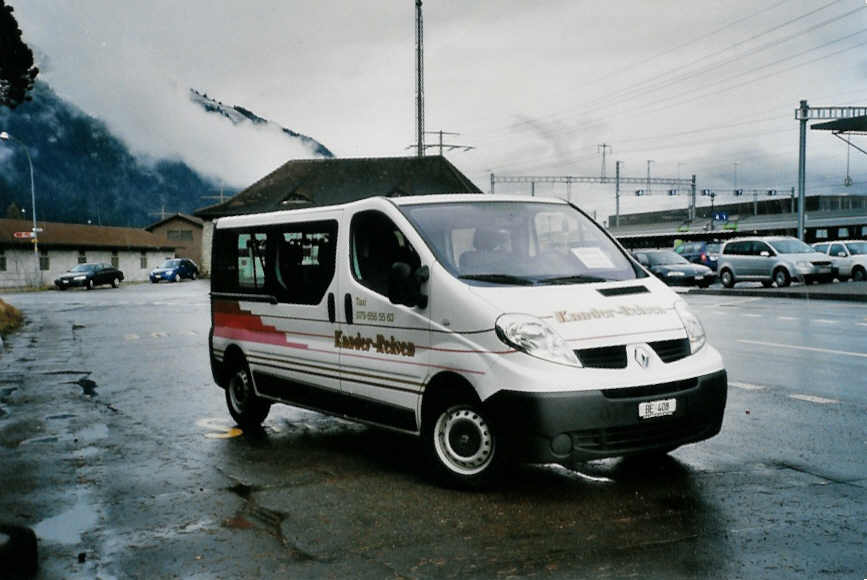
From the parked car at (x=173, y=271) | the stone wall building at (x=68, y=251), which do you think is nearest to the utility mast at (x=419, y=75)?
the parked car at (x=173, y=271)

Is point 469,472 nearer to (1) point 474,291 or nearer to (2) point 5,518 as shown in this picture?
(1) point 474,291

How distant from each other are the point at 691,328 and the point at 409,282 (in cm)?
189

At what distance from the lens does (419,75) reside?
153ft

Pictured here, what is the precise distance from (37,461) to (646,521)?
4.71 meters

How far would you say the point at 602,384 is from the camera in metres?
5.41

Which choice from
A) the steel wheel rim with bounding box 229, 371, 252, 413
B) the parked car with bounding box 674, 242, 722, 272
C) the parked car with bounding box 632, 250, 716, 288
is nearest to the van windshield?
the steel wheel rim with bounding box 229, 371, 252, 413

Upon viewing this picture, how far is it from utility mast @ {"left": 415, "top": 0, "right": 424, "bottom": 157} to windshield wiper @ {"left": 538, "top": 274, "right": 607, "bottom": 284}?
135 ft

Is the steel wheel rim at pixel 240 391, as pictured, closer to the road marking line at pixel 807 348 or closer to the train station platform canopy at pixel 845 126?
the road marking line at pixel 807 348

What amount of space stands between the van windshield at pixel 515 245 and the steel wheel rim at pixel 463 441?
88 centimetres

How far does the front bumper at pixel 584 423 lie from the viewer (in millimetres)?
5324

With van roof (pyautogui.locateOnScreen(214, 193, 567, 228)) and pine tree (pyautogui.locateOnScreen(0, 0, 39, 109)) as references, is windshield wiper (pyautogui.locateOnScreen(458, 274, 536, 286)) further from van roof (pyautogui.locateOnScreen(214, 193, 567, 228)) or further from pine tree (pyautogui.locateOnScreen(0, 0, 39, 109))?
pine tree (pyautogui.locateOnScreen(0, 0, 39, 109))

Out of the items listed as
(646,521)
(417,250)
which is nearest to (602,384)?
(646,521)

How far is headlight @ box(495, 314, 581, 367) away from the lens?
5.42 metres

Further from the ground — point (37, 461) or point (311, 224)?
point (311, 224)
